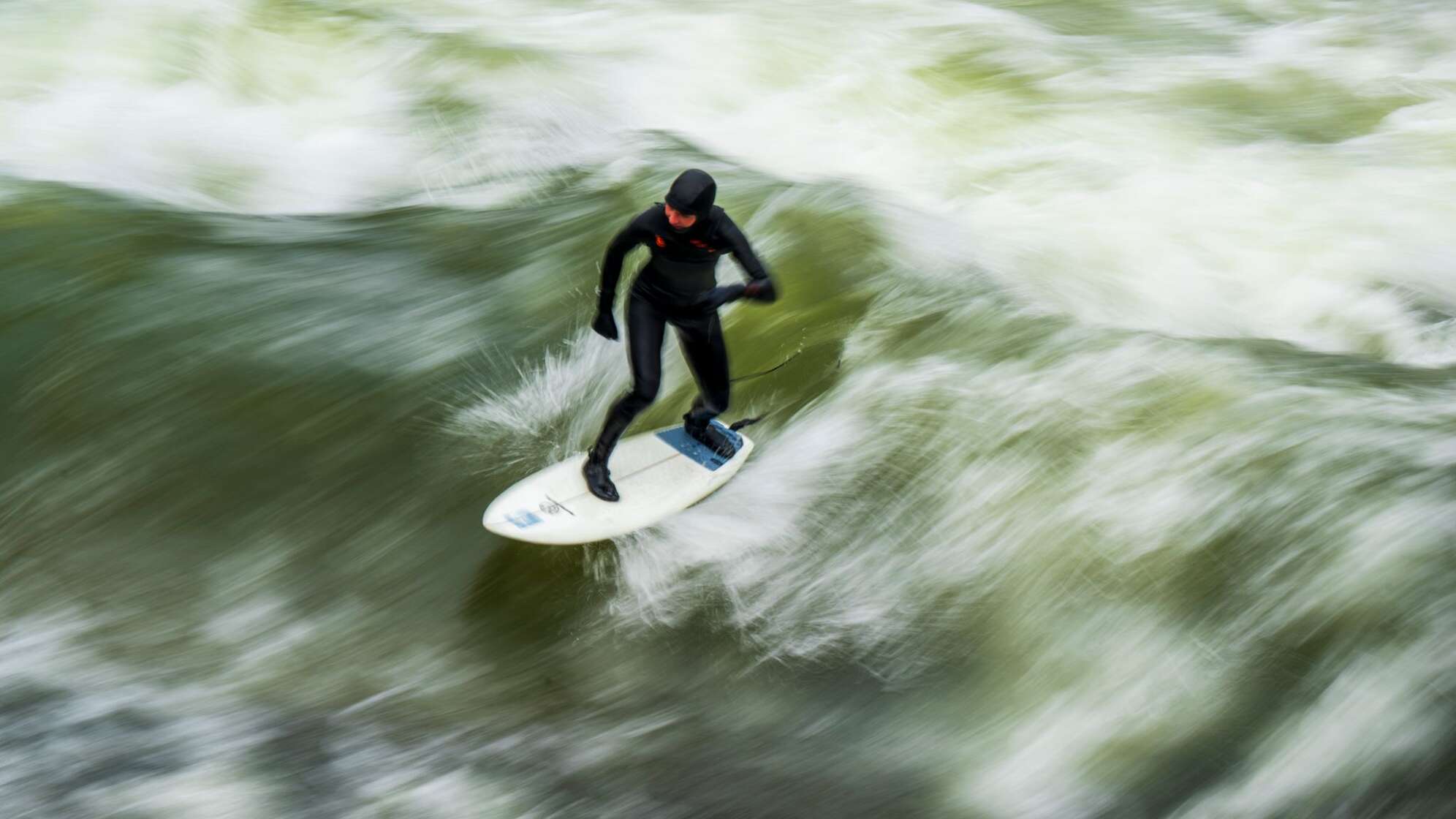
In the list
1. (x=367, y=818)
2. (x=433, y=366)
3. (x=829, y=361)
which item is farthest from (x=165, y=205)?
(x=367, y=818)

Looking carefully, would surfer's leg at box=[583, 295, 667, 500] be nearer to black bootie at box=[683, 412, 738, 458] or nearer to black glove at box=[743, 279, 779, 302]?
black glove at box=[743, 279, 779, 302]

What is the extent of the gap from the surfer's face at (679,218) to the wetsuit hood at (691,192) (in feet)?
0.07

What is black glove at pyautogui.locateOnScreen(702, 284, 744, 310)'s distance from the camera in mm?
5496

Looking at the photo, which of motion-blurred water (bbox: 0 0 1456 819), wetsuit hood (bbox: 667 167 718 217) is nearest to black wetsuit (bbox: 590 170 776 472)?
wetsuit hood (bbox: 667 167 718 217)

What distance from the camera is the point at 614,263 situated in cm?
555

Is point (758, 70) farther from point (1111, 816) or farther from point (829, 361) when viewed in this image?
point (1111, 816)

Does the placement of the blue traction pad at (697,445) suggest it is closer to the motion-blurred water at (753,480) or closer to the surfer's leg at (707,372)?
the surfer's leg at (707,372)

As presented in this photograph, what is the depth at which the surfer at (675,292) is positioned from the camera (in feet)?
17.3

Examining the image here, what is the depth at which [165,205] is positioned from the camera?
9328 mm

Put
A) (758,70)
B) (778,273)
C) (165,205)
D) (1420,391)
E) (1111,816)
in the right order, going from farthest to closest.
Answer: (758,70), (165,205), (778,273), (1420,391), (1111,816)

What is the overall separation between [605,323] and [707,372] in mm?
549

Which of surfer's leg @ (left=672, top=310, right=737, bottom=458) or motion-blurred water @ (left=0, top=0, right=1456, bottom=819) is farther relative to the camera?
surfer's leg @ (left=672, top=310, right=737, bottom=458)

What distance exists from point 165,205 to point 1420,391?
814 centimetres

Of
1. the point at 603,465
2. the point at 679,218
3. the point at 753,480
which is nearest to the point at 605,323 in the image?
the point at 603,465
